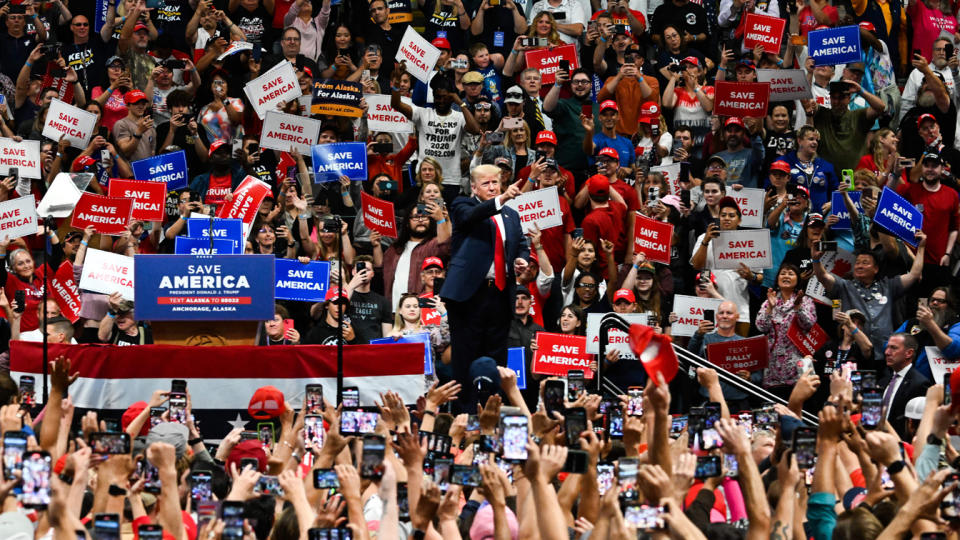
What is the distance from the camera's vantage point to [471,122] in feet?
47.8

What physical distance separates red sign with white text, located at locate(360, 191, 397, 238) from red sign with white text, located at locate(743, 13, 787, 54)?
451 centimetres

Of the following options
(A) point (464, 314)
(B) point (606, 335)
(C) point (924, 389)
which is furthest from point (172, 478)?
(C) point (924, 389)

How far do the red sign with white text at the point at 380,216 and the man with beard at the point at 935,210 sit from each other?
169 inches

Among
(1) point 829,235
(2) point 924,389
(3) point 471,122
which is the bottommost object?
(2) point 924,389

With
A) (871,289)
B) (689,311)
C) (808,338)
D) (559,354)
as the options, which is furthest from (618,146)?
(559,354)

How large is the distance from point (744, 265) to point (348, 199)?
3406 millimetres

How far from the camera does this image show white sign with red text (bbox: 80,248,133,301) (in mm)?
11711

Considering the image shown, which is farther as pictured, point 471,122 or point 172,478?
point 471,122

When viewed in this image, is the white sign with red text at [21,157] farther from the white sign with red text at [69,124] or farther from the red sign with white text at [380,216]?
the red sign with white text at [380,216]

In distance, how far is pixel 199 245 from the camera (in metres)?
11.9

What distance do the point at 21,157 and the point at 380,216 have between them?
3415mm

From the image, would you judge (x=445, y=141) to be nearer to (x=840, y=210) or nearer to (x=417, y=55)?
(x=417, y=55)

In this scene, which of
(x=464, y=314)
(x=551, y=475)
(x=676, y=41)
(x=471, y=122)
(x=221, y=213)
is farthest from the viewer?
(x=676, y=41)

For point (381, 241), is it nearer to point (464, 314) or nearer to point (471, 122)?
point (471, 122)
